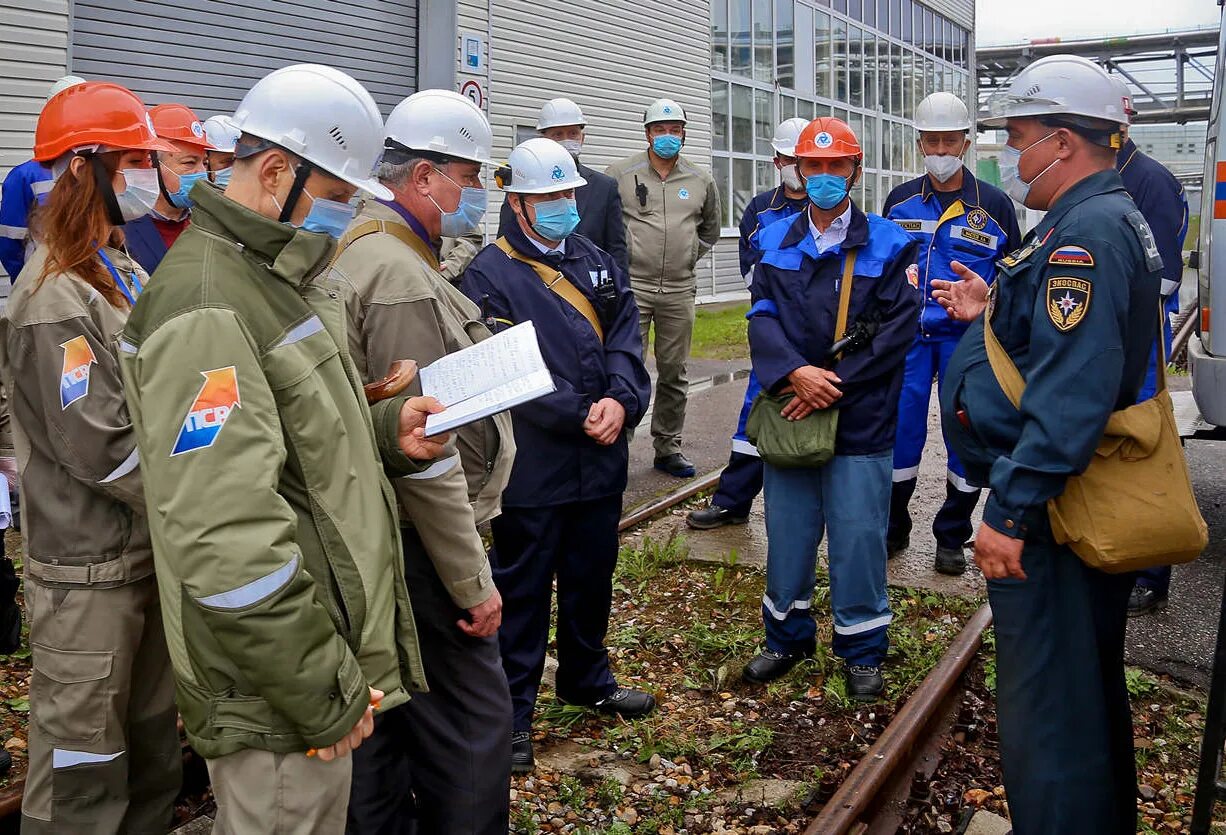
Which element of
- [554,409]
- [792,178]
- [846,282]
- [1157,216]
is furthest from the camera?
[792,178]

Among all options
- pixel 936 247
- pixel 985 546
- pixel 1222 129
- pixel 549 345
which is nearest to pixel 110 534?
pixel 549 345

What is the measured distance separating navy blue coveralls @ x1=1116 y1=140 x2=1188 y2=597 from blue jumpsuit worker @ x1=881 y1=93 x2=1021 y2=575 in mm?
684

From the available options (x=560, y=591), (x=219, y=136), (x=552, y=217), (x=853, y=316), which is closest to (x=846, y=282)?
(x=853, y=316)

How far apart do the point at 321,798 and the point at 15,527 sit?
17.6 feet

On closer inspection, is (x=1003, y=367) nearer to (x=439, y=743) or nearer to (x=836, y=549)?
(x=836, y=549)

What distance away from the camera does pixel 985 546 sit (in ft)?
10.7

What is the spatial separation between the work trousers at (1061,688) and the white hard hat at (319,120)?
2.11 metres

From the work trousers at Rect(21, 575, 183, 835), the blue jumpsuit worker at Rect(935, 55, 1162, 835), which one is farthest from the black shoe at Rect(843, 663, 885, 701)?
the work trousers at Rect(21, 575, 183, 835)

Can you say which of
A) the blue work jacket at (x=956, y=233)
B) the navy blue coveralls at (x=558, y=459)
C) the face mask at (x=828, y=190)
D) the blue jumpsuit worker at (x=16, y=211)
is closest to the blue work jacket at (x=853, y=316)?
the face mask at (x=828, y=190)

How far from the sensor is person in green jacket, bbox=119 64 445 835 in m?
2.09

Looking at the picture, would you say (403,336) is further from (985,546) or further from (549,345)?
(985,546)

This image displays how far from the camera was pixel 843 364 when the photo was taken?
16.0 ft

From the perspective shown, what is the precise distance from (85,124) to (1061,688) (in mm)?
3207

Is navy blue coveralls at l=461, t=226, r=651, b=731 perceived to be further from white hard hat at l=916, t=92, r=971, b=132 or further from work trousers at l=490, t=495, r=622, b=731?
white hard hat at l=916, t=92, r=971, b=132
